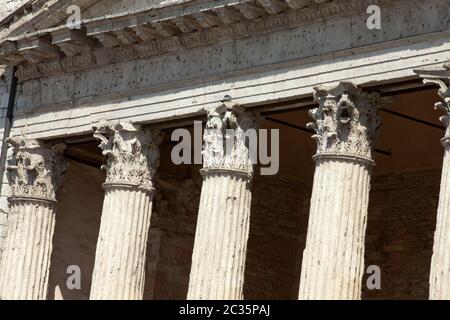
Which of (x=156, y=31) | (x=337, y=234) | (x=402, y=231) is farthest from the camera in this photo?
(x=402, y=231)

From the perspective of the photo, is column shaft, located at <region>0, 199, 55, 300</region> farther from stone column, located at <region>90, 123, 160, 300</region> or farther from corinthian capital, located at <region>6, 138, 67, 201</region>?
stone column, located at <region>90, 123, 160, 300</region>

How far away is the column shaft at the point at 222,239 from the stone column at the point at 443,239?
11.5 feet

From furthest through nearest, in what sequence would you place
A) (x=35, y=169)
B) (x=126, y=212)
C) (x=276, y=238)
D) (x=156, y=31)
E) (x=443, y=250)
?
(x=276, y=238), (x=35, y=169), (x=126, y=212), (x=156, y=31), (x=443, y=250)

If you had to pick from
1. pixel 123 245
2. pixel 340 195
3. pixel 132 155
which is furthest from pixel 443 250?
pixel 132 155

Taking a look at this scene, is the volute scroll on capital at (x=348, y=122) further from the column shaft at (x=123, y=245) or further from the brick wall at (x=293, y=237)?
the brick wall at (x=293, y=237)

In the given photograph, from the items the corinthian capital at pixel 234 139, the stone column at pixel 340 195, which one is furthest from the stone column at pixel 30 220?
the stone column at pixel 340 195

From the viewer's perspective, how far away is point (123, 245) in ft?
90.5

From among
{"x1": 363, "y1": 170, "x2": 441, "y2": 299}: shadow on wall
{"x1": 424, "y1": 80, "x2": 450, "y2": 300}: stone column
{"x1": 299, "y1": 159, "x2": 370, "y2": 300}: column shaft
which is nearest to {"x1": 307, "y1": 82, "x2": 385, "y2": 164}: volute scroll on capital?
{"x1": 299, "y1": 159, "x2": 370, "y2": 300}: column shaft

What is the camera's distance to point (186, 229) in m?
31.6

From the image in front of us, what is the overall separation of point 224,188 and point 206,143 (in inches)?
29.2

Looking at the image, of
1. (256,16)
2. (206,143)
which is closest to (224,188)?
(206,143)

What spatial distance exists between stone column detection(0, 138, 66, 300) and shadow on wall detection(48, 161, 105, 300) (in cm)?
122

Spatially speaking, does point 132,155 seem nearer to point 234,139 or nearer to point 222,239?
point 234,139

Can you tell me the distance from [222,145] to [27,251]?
423 centimetres
